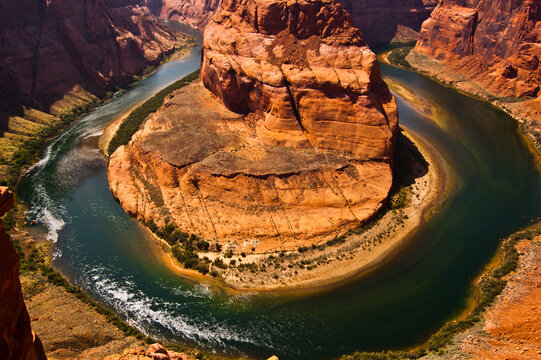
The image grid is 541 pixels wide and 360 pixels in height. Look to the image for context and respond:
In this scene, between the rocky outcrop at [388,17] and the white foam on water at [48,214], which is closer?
the white foam on water at [48,214]

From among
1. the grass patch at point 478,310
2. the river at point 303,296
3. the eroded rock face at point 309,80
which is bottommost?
the grass patch at point 478,310

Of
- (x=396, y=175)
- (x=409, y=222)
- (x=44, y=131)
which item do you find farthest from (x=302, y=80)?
(x=44, y=131)

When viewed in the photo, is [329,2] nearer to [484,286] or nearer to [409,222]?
[409,222]

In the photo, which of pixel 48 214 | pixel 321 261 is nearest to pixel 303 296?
pixel 321 261

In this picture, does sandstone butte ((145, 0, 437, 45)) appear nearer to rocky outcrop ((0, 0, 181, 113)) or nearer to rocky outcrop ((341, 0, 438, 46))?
rocky outcrop ((341, 0, 438, 46))

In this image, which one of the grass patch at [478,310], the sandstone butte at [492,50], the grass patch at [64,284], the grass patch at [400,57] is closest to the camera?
the grass patch at [478,310]

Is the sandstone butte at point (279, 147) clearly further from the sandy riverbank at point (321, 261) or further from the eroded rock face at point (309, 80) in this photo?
the sandy riverbank at point (321, 261)

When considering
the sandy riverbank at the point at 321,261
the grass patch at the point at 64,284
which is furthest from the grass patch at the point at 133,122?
the sandy riverbank at the point at 321,261
